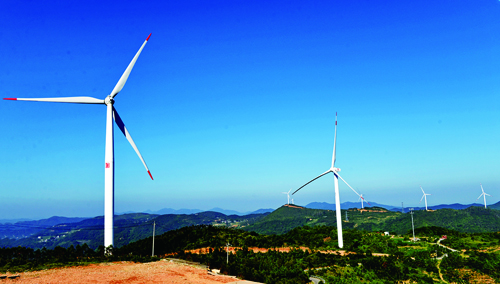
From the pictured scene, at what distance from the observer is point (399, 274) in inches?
1694

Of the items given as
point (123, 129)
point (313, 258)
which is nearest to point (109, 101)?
point (123, 129)

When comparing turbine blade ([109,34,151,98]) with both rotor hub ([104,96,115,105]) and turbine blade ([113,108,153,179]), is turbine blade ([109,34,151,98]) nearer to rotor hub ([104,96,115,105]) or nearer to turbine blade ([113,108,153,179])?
rotor hub ([104,96,115,105])

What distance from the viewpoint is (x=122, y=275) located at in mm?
34594

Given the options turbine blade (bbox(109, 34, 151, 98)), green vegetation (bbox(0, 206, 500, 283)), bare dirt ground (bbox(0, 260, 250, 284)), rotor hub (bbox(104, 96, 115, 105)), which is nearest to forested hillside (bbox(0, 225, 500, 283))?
green vegetation (bbox(0, 206, 500, 283))

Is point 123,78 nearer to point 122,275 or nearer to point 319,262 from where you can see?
point 122,275

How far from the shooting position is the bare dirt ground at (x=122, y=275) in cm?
3200

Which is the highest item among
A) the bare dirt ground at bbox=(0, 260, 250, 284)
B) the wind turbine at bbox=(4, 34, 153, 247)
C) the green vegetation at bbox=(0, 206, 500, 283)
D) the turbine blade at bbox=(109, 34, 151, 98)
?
the turbine blade at bbox=(109, 34, 151, 98)

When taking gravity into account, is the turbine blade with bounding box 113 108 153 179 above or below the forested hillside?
above

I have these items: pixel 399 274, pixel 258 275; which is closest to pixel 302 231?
pixel 399 274

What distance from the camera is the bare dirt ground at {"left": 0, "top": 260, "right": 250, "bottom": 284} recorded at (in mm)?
32000

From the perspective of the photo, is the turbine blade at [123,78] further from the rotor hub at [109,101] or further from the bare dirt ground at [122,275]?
the bare dirt ground at [122,275]

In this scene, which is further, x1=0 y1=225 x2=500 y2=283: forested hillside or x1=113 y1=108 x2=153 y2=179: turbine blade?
x1=113 y1=108 x2=153 y2=179: turbine blade

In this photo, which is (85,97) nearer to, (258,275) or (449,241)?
(258,275)

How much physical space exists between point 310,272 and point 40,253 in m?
39.8
